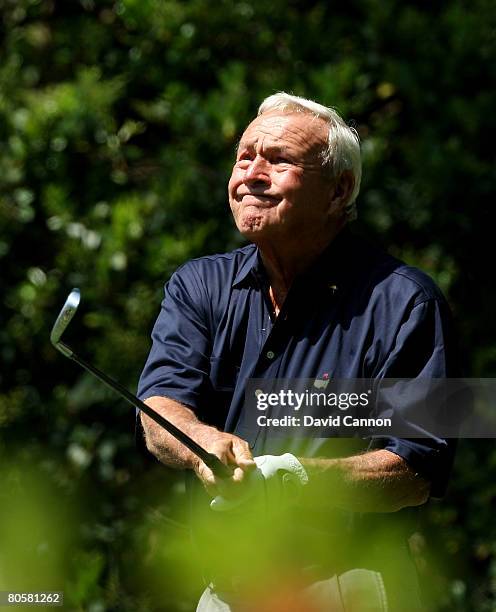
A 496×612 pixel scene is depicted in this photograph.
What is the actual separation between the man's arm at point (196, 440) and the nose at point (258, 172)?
1.69ft

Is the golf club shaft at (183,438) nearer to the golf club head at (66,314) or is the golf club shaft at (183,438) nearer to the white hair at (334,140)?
the golf club head at (66,314)

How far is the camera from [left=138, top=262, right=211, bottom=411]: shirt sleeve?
269 centimetres

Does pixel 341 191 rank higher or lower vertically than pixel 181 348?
higher

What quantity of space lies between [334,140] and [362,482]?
78 cm

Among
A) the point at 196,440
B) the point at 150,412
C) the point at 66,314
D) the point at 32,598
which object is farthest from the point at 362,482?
the point at 32,598

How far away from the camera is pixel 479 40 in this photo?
4695 mm

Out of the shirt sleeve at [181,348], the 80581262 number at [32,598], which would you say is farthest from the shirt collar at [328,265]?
the 80581262 number at [32,598]

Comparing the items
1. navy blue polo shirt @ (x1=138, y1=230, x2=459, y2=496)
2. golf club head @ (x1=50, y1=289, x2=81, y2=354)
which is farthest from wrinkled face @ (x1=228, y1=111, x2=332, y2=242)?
golf club head @ (x1=50, y1=289, x2=81, y2=354)

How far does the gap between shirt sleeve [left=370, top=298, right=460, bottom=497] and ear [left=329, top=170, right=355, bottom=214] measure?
13.3 inches

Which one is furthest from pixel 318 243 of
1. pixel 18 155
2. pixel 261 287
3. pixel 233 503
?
pixel 18 155

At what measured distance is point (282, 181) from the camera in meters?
2.71

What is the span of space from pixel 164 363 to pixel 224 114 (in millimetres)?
1972

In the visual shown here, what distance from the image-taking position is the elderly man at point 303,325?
100 inches

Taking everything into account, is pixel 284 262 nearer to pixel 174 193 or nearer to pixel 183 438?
pixel 183 438
